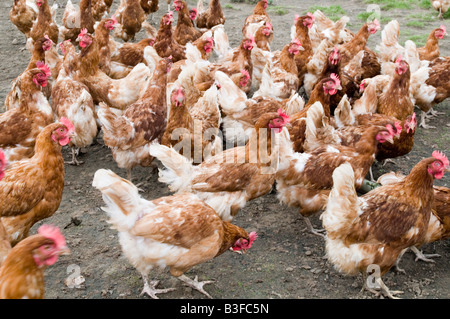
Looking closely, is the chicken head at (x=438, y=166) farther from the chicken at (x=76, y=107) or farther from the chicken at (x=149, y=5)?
the chicken at (x=149, y=5)

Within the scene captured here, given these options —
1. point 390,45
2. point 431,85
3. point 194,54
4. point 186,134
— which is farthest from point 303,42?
point 186,134

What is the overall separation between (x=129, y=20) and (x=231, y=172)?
568 cm

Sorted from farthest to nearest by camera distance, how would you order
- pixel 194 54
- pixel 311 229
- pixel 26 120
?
pixel 194 54 < pixel 26 120 < pixel 311 229

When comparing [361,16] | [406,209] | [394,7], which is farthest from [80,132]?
[394,7]

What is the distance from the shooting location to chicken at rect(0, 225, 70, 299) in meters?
2.60

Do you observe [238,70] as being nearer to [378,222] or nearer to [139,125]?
[139,125]

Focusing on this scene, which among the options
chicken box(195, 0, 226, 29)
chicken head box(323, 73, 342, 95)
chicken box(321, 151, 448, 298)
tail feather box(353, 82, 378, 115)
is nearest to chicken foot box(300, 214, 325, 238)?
chicken box(321, 151, 448, 298)

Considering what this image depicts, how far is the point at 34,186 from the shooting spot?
12.5 ft

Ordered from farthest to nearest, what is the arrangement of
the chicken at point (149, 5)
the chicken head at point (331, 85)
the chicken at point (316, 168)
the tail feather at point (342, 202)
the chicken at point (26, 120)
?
the chicken at point (149, 5) → the chicken head at point (331, 85) → the chicken at point (26, 120) → the chicken at point (316, 168) → the tail feather at point (342, 202)

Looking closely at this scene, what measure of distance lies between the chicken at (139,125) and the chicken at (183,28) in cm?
285

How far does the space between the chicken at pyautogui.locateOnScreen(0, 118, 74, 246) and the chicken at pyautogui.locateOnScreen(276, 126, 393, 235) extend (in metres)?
2.07

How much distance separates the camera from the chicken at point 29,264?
2.60 metres

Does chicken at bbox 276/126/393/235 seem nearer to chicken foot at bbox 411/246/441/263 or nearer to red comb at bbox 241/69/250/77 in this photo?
chicken foot at bbox 411/246/441/263

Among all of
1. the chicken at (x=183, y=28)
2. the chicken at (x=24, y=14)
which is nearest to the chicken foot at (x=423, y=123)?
the chicken at (x=183, y=28)
